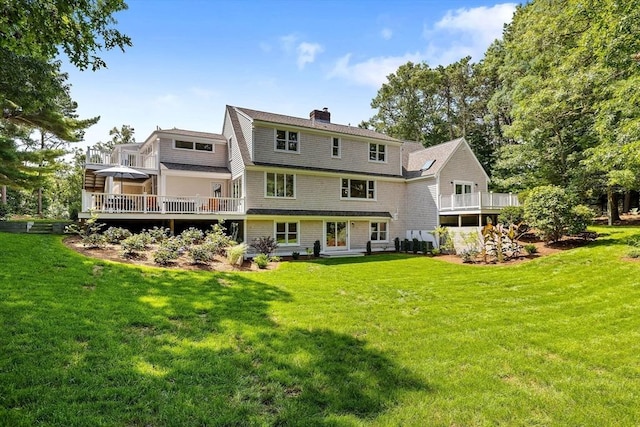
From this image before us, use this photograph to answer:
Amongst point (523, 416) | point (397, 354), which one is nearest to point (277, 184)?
point (397, 354)

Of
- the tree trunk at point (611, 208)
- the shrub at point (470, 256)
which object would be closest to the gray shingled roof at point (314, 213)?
the shrub at point (470, 256)

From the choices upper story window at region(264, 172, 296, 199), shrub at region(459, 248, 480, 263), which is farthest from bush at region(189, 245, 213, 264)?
shrub at region(459, 248, 480, 263)

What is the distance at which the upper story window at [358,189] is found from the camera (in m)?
20.6

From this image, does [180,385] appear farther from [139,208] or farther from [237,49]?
[139,208]

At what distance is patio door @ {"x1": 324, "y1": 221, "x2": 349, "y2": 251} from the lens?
1959 cm

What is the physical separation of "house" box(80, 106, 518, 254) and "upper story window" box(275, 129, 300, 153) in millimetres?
59

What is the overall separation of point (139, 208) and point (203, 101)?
6.05 m

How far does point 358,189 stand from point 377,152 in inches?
119

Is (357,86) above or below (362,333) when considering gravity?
above

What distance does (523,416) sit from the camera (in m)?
3.76

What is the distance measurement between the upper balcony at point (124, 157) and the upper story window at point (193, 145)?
4.60 ft

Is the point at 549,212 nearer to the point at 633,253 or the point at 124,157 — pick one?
the point at 633,253

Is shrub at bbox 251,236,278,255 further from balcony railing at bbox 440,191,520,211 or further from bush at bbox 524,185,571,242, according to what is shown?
bush at bbox 524,185,571,242

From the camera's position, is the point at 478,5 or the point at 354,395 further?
the point at 478,5
